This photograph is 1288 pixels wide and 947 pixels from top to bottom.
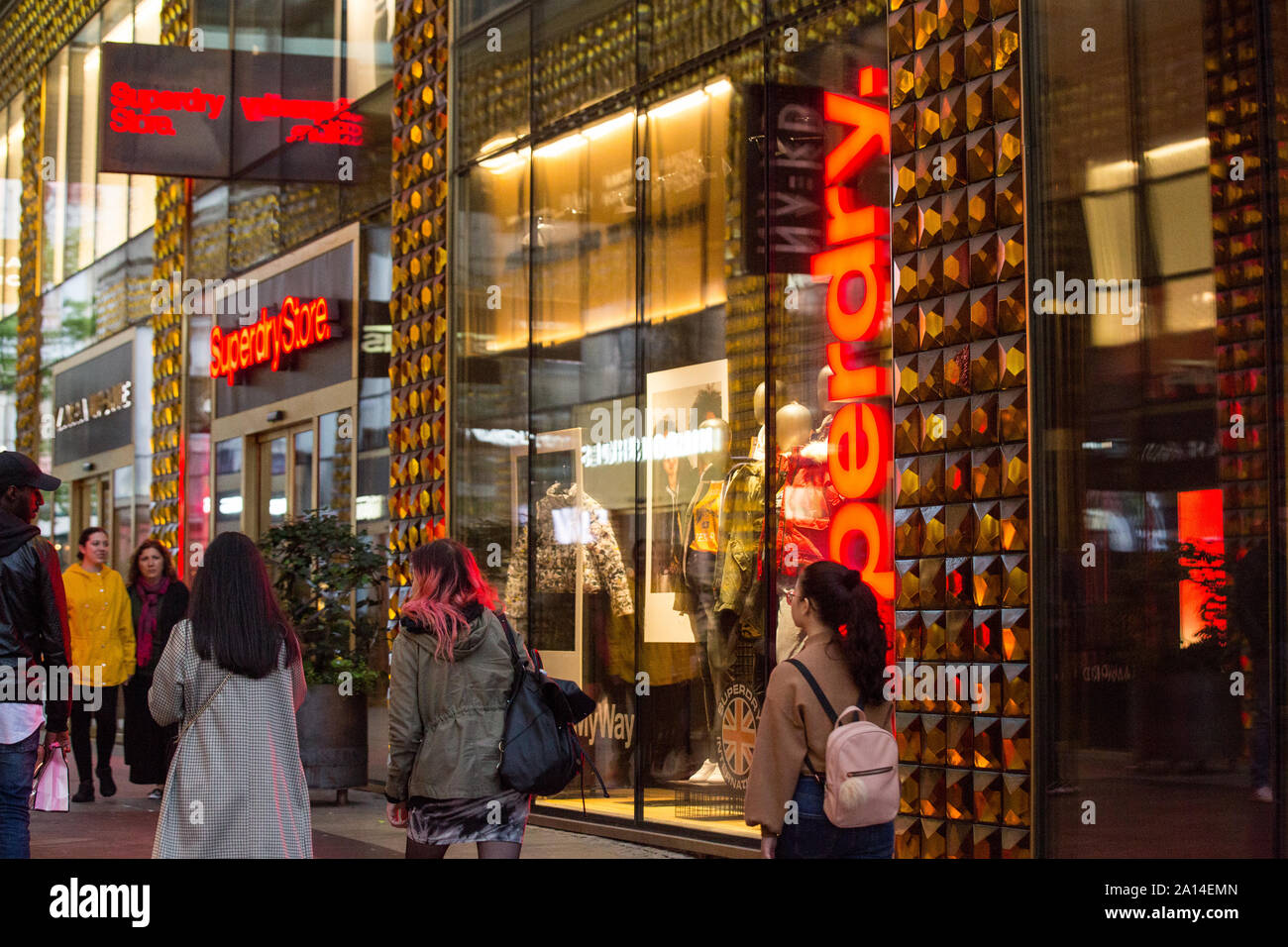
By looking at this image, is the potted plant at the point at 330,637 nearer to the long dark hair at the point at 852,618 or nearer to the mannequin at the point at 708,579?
the mannequin at the point at 708,579

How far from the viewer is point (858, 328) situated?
346 inches

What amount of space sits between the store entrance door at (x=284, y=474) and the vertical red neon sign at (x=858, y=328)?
7573mm

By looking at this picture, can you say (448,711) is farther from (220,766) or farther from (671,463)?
(671,463)

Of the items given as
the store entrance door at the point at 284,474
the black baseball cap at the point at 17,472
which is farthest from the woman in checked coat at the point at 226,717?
the store entrance door at the point at 284,474

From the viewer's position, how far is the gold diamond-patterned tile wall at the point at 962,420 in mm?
7668

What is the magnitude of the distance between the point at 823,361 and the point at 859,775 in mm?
4394

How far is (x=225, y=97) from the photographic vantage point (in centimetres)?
1524

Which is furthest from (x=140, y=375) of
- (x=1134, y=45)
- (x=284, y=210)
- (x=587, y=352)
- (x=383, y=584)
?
(x=1134, y=45)

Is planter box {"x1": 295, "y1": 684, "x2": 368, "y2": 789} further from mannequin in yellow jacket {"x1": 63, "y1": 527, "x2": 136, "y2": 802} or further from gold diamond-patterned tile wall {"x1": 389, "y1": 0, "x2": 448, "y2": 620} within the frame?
mannequin in yellow jacket {"x1": 63, "y1": 527, "x2": 136, "y2": 802}

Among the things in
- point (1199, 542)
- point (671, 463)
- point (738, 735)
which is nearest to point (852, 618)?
point (1199, 542)

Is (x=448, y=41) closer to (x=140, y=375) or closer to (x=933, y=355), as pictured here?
(x=933, y=355)

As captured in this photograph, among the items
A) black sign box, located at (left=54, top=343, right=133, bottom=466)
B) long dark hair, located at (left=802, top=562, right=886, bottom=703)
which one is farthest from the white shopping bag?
black sign box, located at (left=54, top=343, right=133, bottom=466)
